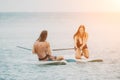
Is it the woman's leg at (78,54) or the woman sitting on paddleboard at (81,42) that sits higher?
the woman sitting on paddleboard at (81,42)

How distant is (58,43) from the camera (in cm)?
236

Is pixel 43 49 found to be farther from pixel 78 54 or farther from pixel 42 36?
pixel 78 54

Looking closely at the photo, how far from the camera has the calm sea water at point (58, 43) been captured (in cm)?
226

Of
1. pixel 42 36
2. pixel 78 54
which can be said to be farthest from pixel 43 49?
pixel 78 54

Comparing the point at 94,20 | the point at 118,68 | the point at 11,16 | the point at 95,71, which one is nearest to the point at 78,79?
the point at 95,71

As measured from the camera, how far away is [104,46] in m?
2.39

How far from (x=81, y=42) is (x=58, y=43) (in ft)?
0.62

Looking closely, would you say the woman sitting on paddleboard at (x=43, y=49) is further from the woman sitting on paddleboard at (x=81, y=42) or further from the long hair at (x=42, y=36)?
the woman sitting on paddleboard at (x=81, y=42)

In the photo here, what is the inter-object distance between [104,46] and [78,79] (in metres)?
0.37

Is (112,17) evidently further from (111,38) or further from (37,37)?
(37,37)

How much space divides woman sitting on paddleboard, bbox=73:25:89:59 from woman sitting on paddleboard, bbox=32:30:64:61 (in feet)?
0.48

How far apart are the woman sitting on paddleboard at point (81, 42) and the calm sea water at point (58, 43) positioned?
34 millimetres

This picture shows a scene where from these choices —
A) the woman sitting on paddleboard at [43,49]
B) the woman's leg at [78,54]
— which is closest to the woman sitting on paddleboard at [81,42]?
the woman's leg at [78,54]

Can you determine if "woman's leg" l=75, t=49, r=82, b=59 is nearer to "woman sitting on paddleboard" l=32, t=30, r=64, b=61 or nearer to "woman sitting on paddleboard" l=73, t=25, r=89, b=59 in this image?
"woman sitting on paddleboard" l=73, t=25, r=89, b=59
